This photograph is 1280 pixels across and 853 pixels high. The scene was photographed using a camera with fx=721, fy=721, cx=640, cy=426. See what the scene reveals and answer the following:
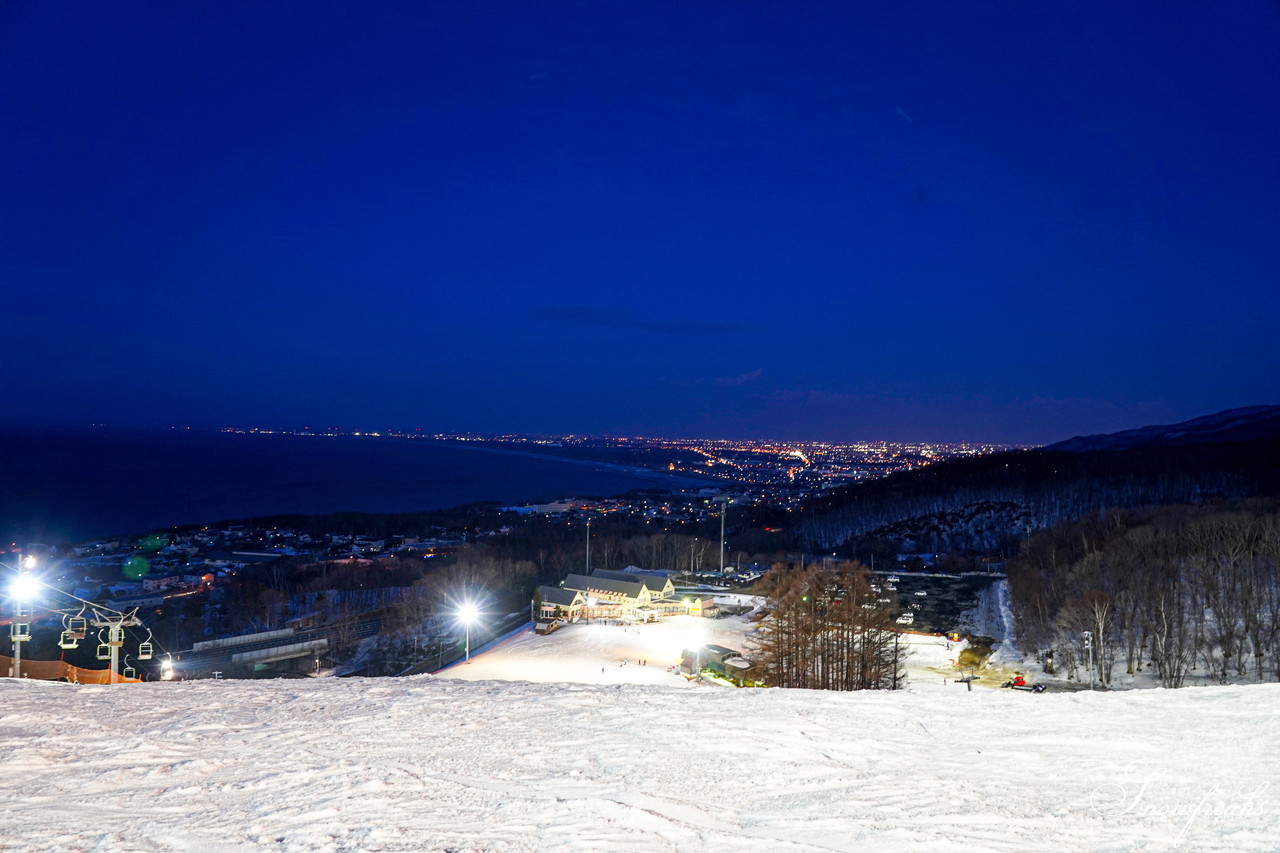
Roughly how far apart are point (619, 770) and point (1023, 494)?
267ft

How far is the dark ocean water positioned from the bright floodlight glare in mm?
59843

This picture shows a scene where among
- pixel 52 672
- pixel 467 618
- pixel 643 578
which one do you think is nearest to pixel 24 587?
pixel 52 672

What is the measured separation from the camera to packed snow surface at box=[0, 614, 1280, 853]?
4.39m

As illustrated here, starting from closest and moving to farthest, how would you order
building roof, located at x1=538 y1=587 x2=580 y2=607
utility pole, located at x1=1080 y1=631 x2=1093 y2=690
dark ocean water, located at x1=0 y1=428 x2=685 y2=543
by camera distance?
1. utility pole, located at x1=1080 y1=631 x2=1093 y2=690
2. building roof, located at x1=538 y1=587 x2=580 y2=607
3. dark ocean water, located at x1=0 y1=428 x2=685 y2=543

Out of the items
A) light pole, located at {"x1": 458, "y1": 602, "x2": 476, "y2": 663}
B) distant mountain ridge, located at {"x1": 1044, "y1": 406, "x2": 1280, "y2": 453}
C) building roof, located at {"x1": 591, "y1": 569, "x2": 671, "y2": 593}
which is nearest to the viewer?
light pole, located at {"x1": 458, "y1": 602, "x2": 476, "y2": 663}

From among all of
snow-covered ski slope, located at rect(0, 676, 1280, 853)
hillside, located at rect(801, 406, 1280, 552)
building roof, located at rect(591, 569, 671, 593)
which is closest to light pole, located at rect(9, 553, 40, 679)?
snow-covered ski slope, located at rect(0, 676, 1280, 853)

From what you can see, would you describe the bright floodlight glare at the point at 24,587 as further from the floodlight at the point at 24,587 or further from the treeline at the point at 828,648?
the treeline at the point at 828,648

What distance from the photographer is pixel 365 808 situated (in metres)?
4.62

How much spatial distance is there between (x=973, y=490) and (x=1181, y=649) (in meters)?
63.3

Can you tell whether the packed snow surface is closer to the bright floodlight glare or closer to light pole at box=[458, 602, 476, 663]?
the bright floodlight glare

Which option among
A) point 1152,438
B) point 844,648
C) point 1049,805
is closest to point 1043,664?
point 844,648

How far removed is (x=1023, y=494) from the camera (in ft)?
249

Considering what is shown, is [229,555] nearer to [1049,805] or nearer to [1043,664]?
[1043,664]

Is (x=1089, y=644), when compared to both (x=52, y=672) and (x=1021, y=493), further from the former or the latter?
(x=1021, y=493)
